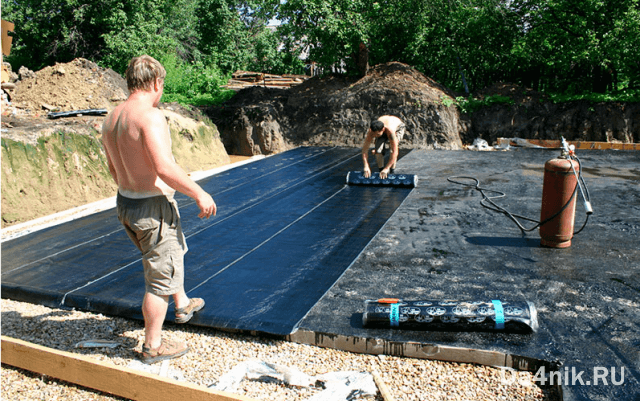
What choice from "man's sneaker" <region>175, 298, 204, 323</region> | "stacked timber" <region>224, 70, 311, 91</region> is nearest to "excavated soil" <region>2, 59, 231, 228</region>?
"man's sneaker" <region>175, 298, 204, 323</region>

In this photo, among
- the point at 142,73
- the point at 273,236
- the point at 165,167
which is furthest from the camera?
the point at 273,236

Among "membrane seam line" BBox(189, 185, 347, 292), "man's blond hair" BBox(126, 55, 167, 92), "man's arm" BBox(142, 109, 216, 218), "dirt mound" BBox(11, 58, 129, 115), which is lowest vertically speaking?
"membrane seam line" BBox(189, 185, 347, 292)

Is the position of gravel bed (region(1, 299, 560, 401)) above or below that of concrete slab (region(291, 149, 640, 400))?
below

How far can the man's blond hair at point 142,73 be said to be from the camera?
2.68m

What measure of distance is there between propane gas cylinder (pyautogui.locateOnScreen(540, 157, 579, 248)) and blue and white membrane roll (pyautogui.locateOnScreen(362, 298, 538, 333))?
1.69 m

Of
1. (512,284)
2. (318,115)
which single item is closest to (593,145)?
(318,115)

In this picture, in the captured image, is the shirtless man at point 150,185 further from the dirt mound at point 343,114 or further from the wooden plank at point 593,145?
the dirt mound at point 343,114

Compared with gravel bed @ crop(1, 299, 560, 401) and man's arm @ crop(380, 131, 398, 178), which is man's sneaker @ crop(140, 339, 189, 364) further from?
man's arm @ crop(380, 131, 398, 178)

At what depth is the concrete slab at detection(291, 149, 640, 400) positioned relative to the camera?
8.91ft

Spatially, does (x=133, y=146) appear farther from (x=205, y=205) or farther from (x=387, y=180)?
(x=387, y=180)

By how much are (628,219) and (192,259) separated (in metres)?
4.79

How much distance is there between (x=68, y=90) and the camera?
34.7ft

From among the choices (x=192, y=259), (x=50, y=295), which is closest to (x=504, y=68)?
(x=192, y=259)

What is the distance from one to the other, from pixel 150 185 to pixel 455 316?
80.2 inches
